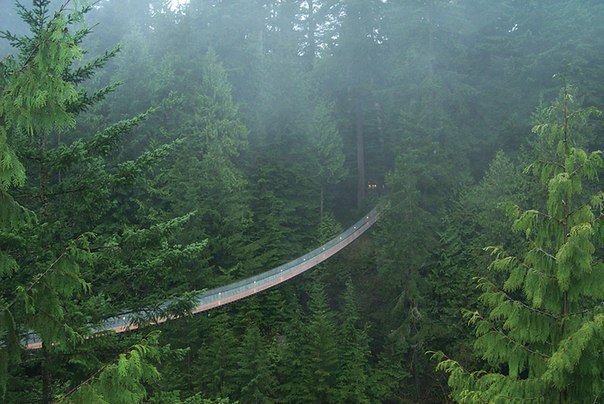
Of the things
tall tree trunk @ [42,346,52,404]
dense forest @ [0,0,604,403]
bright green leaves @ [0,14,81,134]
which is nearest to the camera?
bright green leaves @ [0,14,81,134]

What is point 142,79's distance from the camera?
963 inches

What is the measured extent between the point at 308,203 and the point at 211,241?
24.1 feet

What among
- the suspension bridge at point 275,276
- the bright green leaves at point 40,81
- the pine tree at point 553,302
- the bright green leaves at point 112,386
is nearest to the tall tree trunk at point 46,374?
the bright green leaves at point 112,386

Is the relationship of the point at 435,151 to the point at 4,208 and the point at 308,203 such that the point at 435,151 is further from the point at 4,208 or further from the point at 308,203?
the point at 4,208

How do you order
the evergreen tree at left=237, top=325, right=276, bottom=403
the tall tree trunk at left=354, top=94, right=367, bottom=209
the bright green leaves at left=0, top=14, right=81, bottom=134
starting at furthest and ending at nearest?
1. the tall tree trunk at left=354, top=94, right=367, bottom=209
2. the evergreen tree at left=237, top=325, right=276, bottom=403
3. the bright green leaves at left=0, top=14, right=81, bottom=134

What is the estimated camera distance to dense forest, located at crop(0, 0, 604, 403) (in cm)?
561

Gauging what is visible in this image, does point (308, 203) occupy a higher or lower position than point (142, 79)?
lower

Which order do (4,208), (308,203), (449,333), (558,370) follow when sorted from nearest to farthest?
(4,208) < (558,370) < (449,333) < (308,203)

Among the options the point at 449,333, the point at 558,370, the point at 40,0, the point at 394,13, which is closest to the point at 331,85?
the point at 394,13

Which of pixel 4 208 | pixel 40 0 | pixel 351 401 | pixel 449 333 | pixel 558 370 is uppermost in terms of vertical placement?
pixel 40 0

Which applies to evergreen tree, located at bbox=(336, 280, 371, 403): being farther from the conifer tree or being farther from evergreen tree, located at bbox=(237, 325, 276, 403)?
the conifer tree

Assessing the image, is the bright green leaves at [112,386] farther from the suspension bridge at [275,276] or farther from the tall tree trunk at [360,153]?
the tall tree trunk at [360,153]

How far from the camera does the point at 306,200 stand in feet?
88.2

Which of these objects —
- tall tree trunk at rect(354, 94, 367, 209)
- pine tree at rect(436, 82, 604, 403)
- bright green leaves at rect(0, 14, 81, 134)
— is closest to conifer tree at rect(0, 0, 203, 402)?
bright green leaves at rect(0, 14, 81, 134)
